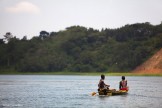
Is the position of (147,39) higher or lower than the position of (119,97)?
higher

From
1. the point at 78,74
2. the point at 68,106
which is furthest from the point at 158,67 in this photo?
the point at 68,106

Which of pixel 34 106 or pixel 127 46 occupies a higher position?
pixel 127 46

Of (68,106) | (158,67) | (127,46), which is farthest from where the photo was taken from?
(127,46)

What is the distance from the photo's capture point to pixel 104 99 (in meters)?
58.5

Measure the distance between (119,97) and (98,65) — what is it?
436 feet

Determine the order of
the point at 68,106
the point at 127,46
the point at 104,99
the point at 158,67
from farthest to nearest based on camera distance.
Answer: the point at 127,46
the point at 158,67
the point at 104,99
the point at 68,106

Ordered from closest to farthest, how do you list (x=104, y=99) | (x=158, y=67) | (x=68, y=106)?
(x=68, y=106) < (x=104, y=99) < (x=158, y=67)

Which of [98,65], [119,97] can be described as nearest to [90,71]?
[98,65]

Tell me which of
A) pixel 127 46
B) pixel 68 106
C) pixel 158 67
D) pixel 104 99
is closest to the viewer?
pixel 68 106

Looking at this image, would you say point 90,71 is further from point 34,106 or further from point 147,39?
point 34,106

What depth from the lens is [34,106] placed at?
5138 centimetres

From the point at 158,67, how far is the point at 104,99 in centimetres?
12004

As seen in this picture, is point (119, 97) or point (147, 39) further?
point (147, 39)

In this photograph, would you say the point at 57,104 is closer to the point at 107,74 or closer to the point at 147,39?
the point at 107,74
